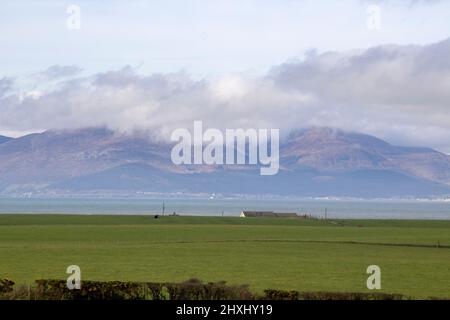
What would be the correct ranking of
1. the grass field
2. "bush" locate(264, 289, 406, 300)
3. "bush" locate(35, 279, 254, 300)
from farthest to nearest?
the grass field
"bush" locate(35, 279, 254, 300)
"bush" locate(264, 289, 406, 300)

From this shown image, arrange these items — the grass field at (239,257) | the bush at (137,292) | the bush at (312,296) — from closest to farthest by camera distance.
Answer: the bush at (312,296)
the bush at (137,292)
the grass field at (239,257)

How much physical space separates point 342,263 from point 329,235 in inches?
1468

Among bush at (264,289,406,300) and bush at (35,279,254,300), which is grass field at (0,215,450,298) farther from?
bush at (35,279,254,300)

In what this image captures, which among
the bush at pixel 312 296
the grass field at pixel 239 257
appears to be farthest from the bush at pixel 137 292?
the grass field at pixel 239 257

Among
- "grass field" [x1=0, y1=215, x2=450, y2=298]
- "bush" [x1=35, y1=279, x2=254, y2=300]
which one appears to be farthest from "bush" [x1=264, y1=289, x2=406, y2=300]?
"grass field" [x1=0, y1=215, x2=450, y2=298]

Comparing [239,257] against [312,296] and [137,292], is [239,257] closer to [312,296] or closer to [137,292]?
[137,292]

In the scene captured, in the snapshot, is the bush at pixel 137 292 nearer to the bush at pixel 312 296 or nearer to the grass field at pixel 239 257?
the bush at pixel 312 296

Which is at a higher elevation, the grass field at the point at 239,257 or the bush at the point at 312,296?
the grass field at the point at 239,257

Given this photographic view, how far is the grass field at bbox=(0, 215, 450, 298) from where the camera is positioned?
38344 millimetres

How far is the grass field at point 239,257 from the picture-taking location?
38344mm

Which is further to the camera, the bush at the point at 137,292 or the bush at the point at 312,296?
the bush at the point at 137,292

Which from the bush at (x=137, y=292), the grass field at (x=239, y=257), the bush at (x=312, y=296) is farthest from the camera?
the grass field at (x=239, y=257)
